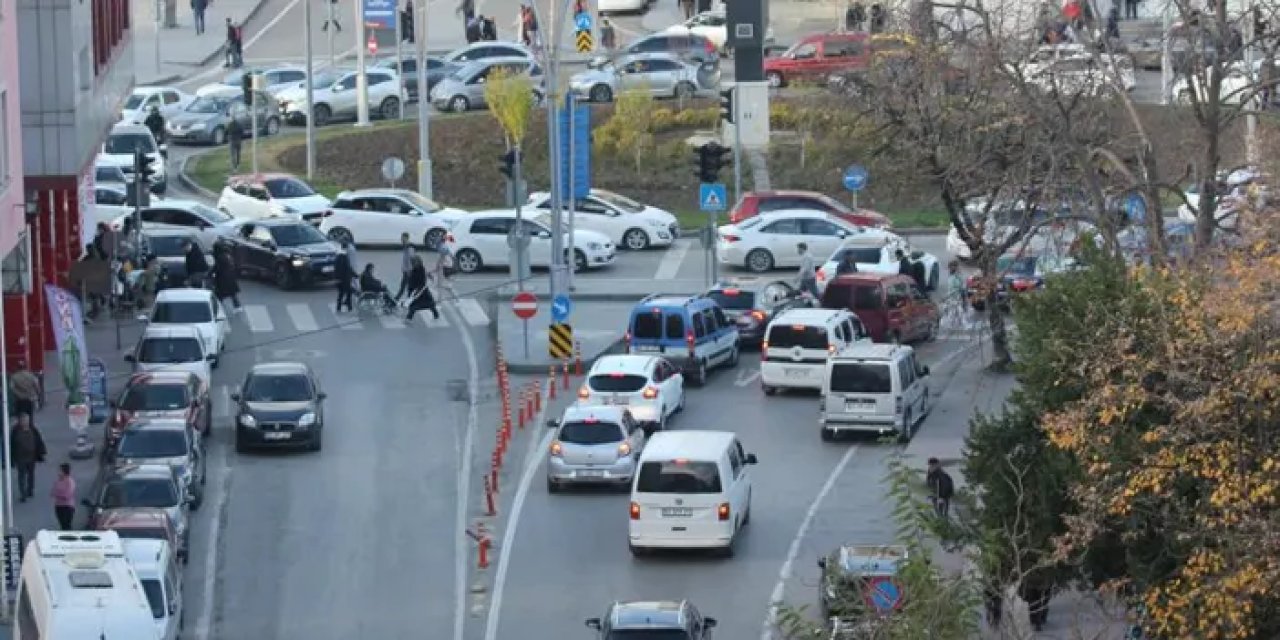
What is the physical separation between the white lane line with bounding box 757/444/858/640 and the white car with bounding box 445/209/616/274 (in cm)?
1533

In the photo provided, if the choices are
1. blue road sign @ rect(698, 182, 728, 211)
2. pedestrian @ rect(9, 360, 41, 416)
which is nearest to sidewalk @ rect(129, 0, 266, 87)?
blue road sign @ rect(698, 182, 728, 211)

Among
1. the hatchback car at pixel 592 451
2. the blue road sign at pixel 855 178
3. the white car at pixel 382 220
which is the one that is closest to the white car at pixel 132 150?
the white car at pixel 382 220

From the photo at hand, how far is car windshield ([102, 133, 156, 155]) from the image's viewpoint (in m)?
67.9

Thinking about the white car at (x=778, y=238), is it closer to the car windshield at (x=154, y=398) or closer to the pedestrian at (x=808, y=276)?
the pedestrian at (x=808, y=276)

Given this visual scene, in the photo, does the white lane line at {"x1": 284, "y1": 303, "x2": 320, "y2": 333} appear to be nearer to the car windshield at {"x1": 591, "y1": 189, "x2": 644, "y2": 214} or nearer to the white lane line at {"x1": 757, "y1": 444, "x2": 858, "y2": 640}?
the car windshield at {"x1": 591, "y1": 189, "x2": 644, "y2": 214}

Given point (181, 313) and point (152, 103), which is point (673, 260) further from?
point (152, 103)

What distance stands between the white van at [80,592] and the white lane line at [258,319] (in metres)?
21.6

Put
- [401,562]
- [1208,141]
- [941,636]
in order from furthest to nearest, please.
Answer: [401,562], [1208,141], [941,636]

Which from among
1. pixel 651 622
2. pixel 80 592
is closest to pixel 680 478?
pixel 651 622

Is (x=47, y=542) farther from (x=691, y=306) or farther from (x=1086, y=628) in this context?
(x=691, y=306)

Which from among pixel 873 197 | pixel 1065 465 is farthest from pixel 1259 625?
pixel 873 197

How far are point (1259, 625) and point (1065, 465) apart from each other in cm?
462

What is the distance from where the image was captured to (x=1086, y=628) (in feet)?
98.9

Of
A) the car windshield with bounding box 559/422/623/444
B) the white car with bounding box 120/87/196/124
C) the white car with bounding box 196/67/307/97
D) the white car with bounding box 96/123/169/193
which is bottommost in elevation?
the car windshield with bounding box 559/422/623/444
